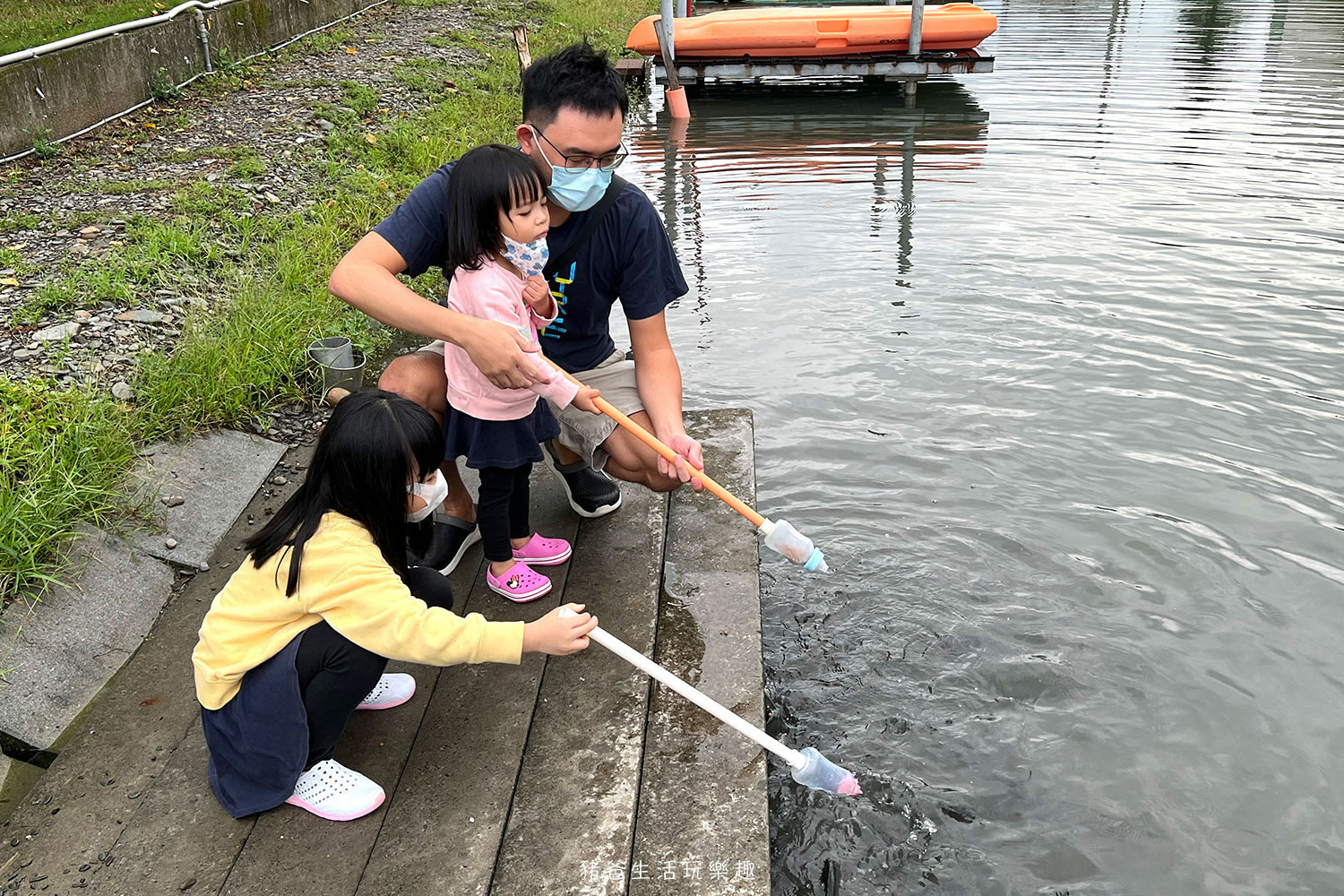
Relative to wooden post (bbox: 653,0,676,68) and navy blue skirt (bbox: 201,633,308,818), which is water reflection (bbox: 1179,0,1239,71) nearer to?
wooden post (bbox: 653,0,676,68)

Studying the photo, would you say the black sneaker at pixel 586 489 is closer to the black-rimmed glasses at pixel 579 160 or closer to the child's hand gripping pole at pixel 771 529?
the child's hand gripping pole at pixel 771 529

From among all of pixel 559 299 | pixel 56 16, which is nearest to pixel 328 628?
pixel 559 299

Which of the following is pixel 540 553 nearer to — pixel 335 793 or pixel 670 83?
pixel 335 793

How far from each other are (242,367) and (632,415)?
→ 6.58 ft

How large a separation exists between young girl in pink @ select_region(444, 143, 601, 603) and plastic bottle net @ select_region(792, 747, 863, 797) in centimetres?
96

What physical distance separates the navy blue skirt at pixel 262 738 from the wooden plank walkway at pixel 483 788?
0.21 ft

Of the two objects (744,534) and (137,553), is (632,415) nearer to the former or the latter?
(744,534)

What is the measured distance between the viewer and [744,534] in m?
3.44

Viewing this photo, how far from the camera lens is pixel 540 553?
10.8 feet

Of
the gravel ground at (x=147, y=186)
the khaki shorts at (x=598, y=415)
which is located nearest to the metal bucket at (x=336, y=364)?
the gravel ground at (x=147, y=186)

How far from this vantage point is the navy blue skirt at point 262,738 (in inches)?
89.7

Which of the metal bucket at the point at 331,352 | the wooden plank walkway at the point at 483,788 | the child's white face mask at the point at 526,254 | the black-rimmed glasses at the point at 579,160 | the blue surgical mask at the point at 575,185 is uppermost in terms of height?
the black-rimmed glasses at the point at 579,160

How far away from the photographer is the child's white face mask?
292 cm

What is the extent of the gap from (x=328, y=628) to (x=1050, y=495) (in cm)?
333
